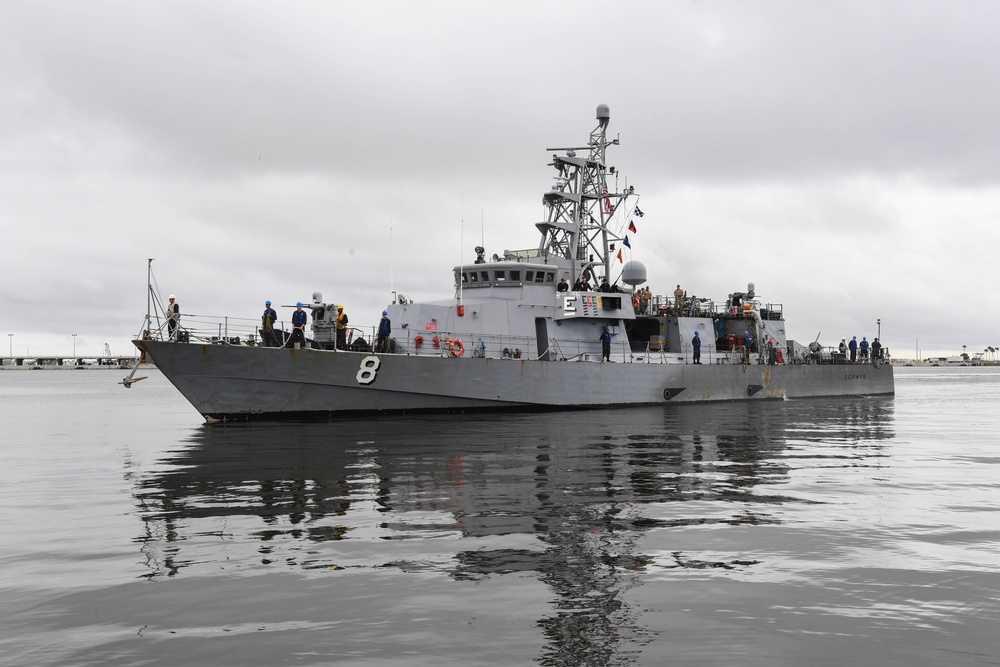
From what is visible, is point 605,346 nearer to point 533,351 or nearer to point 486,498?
point 533,351

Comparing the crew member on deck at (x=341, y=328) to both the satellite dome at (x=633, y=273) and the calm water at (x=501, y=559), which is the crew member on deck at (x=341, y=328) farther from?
the satellite dome at (x=633, y=273)

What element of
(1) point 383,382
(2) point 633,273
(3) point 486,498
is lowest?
(3) point 486,498

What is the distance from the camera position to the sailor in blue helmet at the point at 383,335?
22.5 m

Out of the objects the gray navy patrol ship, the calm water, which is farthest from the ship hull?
the calm water

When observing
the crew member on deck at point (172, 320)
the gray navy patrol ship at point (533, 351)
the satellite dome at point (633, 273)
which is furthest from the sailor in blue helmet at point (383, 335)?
the satellite dome at point (633, 273)

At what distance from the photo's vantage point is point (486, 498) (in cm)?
934

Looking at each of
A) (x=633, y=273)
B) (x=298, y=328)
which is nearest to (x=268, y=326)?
(x=298, y=328)

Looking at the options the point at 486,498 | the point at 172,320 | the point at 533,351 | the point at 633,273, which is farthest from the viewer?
the point at 633,273

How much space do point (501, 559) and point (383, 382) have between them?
53.4 feet

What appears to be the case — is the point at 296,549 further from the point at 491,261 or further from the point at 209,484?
the point at 491,261

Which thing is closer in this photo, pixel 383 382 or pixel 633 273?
pixel 383 382

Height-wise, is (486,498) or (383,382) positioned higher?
(383,382)

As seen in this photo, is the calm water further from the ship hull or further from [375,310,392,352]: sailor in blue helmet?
[375,310,392,352]: sailor in blue helmet

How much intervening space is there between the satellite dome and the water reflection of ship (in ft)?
43.8
